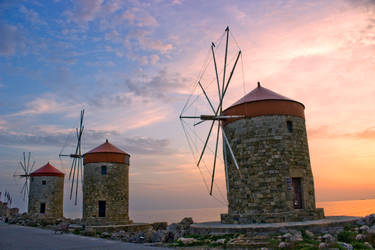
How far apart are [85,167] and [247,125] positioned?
16.2 metres

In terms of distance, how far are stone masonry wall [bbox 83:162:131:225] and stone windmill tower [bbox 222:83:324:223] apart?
12.2m

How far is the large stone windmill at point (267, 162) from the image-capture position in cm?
1538

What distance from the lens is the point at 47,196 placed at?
119 feet

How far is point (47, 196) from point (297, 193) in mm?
30331

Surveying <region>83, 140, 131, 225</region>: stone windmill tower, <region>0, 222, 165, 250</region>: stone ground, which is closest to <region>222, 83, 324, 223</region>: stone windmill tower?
<region>0, 222, 165, 250</region>: stone ground

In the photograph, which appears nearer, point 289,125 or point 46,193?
point 289,125

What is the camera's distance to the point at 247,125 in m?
16.7

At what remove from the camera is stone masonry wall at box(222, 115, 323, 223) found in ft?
50.2

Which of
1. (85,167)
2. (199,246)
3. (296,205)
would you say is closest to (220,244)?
(199,246)

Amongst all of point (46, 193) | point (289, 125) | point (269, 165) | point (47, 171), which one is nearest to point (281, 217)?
point (269, 165)

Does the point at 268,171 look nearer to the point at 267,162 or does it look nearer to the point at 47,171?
the point at 267,162

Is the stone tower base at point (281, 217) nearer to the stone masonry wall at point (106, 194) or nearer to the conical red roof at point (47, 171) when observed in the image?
the stone masonry wall at point (106, 194)

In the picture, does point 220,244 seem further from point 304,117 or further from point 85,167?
point 85,167

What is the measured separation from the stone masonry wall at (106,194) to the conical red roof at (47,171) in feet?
42.2
